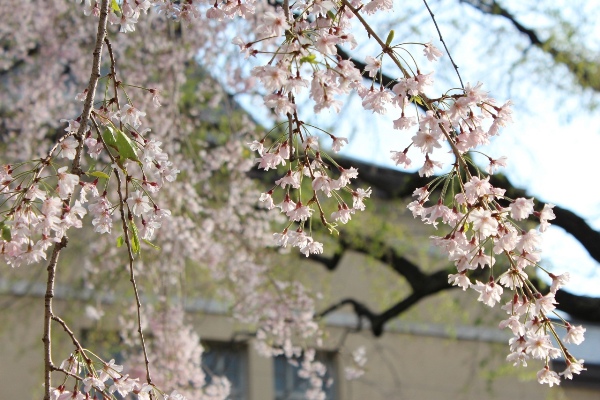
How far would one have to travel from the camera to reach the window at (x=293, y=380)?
9.37m

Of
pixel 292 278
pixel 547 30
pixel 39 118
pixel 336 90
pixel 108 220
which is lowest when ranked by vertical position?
pixel 108 220

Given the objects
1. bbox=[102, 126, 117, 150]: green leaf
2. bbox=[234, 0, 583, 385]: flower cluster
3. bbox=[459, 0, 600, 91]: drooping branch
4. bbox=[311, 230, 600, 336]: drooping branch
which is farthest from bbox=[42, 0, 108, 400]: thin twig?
bbox=[459, 0, 600, 91]: drooping branch

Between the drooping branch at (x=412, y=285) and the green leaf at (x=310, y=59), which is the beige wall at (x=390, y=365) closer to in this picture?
the drooping branch at (x=412, y=285)

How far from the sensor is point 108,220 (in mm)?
2580

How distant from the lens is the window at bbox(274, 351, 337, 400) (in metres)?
9.37

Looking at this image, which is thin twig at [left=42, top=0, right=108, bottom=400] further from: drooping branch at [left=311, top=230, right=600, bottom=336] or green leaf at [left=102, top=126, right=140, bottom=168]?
drooping branch at [left=311, top=230, right=600, bottom=336]

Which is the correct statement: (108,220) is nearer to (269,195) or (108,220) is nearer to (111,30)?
(269,195)

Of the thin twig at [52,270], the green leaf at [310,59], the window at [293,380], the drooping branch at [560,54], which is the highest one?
the drooping branch at [560,54]

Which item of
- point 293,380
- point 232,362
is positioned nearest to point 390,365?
point 293,380

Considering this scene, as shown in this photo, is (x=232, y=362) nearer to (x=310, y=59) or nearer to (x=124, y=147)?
(x=124, y=147)

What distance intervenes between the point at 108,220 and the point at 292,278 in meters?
4.51

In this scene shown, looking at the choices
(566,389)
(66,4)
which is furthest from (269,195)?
(566,389)

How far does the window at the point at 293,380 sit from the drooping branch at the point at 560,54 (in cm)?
404

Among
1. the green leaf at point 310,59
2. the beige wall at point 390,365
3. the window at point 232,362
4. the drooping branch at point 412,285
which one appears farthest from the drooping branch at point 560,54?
the green leaf at point 310,59
